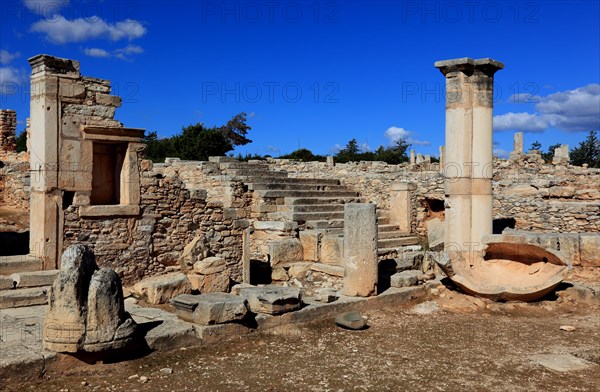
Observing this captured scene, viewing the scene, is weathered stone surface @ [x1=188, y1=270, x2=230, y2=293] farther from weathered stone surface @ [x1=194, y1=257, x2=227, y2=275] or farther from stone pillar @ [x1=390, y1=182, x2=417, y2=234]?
stone pillar @ [x1=390, y1=182, x2=417, y2=234]

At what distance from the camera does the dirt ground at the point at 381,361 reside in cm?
507

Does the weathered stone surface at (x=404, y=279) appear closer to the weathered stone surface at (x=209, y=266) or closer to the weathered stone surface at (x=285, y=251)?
the weathered stone surface at (x=285, y=251)

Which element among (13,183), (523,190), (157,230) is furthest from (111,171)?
(523,190)

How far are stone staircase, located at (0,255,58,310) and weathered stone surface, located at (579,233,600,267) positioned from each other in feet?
28.3

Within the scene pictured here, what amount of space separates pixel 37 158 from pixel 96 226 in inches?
55.5

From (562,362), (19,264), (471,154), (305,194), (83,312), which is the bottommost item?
(562,362)

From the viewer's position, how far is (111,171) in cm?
961

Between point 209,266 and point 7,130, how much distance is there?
48.8 ft

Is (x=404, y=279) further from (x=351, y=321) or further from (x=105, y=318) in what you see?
(x=105, y=318)

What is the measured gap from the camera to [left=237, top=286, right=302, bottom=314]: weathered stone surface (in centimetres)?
703

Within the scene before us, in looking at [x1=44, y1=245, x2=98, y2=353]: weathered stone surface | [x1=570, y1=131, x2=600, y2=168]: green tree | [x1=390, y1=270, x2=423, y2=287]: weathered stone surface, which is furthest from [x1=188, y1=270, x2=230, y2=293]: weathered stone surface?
[x1=570, y1=131, x2=600, y2=168]: green tree

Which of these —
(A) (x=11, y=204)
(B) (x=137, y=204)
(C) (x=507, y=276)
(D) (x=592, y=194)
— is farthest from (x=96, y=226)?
(D) (x=592, y=194)

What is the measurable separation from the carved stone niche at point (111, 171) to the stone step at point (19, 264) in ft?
3.34

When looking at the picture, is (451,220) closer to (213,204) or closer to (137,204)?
(213,204)
